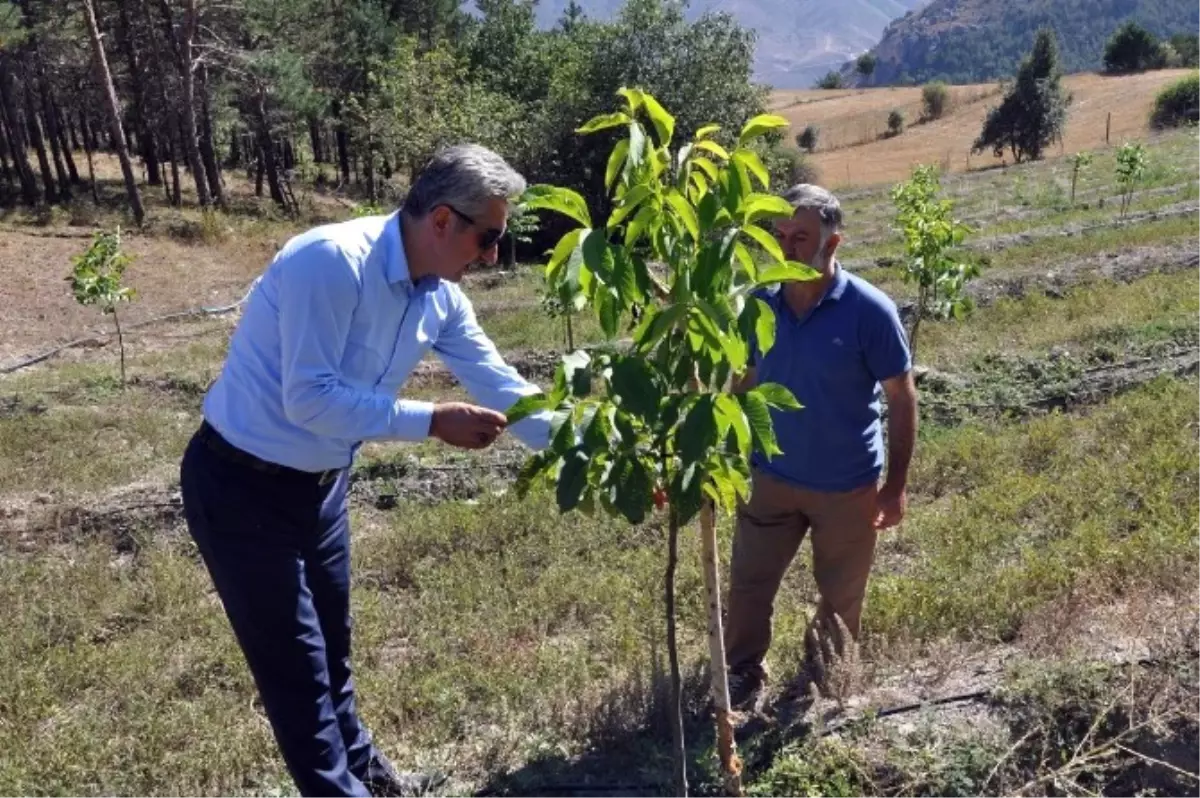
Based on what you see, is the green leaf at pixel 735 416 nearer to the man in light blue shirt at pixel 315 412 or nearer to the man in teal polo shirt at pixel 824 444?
the man in light blue shirt at pixel 315 412

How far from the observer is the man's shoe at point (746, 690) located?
352 centimetres

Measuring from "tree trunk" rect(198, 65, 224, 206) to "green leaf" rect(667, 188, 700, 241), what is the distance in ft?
91.7

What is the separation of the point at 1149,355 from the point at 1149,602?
5500 millimetres

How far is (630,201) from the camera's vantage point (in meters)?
2.10

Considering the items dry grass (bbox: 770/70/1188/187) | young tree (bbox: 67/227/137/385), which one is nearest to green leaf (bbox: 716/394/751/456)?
young tree (bbox: 67/227/137/385)

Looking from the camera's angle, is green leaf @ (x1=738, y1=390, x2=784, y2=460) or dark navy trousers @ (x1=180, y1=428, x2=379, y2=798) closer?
green leaf @ (x1=738, y1=390, x2=784, y2=460)

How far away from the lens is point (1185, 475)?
18.0 feet

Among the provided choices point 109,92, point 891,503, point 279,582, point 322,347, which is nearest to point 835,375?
point 891,503

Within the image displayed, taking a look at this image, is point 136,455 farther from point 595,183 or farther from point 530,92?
point 530,92

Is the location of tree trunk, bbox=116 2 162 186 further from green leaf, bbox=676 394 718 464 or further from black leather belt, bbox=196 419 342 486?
green leaf, bbox=676 394 718 464

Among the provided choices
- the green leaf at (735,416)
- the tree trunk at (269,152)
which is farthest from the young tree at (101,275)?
the tree trunk at (269,152)

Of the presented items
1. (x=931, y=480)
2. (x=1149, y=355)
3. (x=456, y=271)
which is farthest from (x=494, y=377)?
(x=1149, y=355)

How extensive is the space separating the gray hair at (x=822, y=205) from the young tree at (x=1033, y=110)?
44084 mm

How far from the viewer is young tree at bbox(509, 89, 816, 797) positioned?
2076 mm
